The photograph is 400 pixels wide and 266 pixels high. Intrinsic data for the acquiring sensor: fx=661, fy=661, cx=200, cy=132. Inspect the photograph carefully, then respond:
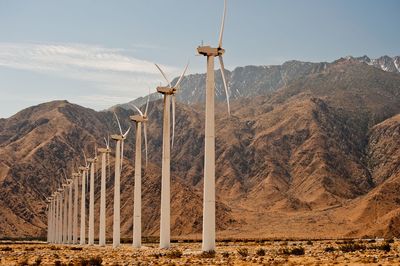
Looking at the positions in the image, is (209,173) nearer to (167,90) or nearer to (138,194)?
(167,90)

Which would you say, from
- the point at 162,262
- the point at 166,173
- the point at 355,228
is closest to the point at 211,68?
the point at 166,173

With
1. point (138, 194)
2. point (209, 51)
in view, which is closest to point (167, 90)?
point (209, 51)

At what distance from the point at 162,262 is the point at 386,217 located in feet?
440

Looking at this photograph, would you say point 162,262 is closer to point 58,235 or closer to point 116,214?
point 116,214

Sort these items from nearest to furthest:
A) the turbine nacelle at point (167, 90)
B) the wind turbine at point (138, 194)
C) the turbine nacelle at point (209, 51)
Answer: the turbine nacelle at point (209, 51) → the turbine nacelle at point (167, 90) → the wind turbine at point (138, 194)

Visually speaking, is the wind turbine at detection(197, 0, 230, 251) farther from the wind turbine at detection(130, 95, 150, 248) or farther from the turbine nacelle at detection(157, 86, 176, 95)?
the wind turbine at detection(130, 95, 150, 248)

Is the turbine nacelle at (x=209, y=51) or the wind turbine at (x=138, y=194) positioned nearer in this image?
the turbine nacelle at (x=209, y=51)

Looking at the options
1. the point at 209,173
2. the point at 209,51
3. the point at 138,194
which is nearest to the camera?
the point at 209,173

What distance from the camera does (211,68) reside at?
53.1 meters

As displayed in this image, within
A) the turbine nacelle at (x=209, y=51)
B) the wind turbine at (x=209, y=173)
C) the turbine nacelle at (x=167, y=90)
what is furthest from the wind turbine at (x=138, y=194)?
the wind turbine at (x=209, y=173)

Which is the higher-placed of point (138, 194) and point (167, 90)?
point (167, 90)

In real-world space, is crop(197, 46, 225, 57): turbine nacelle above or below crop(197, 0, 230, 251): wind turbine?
above

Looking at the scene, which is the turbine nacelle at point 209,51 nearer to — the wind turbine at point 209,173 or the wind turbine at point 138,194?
the wind turbine at point 209,173

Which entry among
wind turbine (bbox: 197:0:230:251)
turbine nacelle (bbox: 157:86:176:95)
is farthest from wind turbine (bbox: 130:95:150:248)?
wind turbine (bbox: 197:0:230:251)
